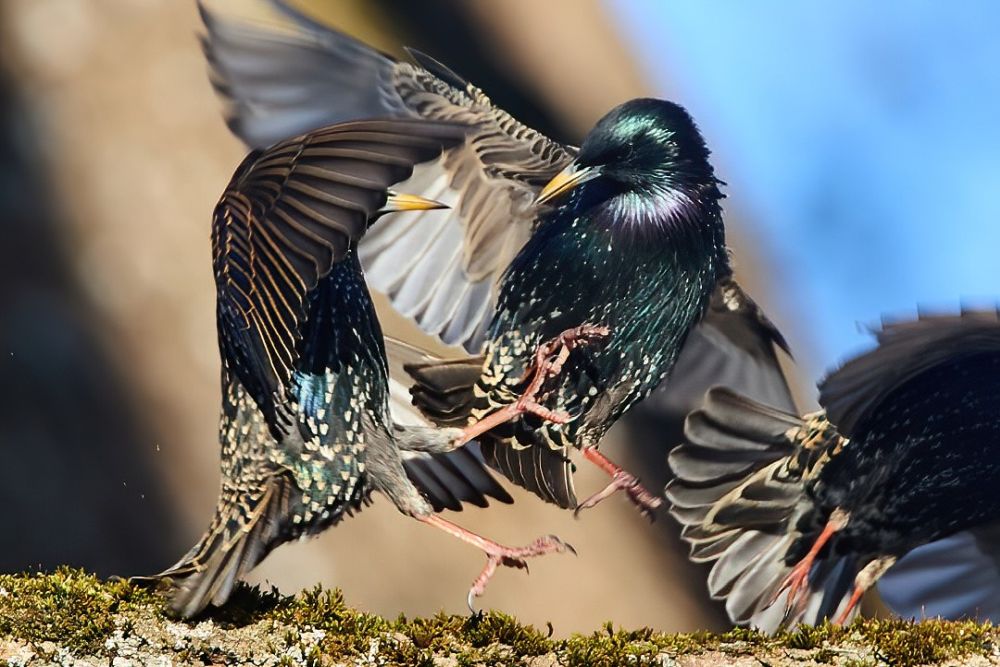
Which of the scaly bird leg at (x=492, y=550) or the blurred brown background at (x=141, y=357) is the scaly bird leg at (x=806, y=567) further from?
the scaly bird leg at (x=492, y=550)

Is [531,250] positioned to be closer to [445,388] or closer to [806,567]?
[445,388]

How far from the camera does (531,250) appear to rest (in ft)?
10.4

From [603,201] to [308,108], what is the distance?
752mm

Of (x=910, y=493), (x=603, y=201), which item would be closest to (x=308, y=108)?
(x=603, y=201)

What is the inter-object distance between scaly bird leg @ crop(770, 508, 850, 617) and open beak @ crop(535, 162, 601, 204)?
1137mm

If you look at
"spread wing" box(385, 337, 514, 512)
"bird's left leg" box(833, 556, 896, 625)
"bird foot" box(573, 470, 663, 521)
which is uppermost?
"bird's left leg" box(833, 556, 896, 625)

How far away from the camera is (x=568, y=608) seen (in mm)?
3768

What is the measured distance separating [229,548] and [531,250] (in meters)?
1.10

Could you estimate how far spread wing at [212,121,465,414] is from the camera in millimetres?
2350

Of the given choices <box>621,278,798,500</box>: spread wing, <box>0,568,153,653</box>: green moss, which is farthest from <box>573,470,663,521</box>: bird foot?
<box>0,568,153,653</box>: green moss

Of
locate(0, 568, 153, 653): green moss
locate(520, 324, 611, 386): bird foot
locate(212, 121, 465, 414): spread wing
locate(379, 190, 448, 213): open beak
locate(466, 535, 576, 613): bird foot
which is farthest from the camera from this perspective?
locate(520, 324, 611, 386): bird foot

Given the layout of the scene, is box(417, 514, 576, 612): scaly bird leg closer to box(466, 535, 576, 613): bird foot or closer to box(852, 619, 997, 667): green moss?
box(466, 535, 576, 613): bird foot

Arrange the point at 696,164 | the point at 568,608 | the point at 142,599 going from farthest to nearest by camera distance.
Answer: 1. the point at 568,608
2. the point at 696,164
3. the point at 142,599

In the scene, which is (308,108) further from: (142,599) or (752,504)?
(752,504)
